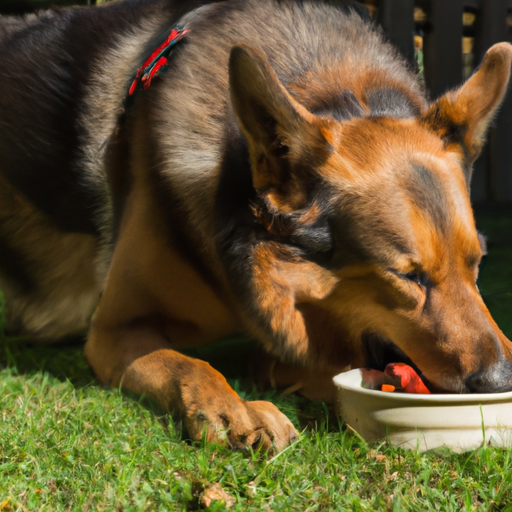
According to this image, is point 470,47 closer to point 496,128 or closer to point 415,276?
point 496,128

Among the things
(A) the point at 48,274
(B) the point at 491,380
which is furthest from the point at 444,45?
(B) the point at 491,380

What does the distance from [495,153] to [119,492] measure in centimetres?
441

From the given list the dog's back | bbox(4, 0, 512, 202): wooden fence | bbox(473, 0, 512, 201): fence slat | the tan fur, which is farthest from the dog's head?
bbox(473, 0, 512, 201): fence slat

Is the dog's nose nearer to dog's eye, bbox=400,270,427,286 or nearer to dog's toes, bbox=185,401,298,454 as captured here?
dog's eye, bbox=400,270,427,286

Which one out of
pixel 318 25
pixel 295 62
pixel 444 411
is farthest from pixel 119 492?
pixel 318 25

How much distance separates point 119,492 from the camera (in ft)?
5.56

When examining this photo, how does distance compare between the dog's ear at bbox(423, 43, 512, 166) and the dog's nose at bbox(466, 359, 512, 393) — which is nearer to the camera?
the dog's nose at bbox(466, 359, 512, 393)

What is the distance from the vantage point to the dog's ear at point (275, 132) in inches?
77.7

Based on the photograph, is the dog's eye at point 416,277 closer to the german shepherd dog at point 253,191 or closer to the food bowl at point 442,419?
the german shepherd dog at point 253,191

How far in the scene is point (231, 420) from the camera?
1968 mm

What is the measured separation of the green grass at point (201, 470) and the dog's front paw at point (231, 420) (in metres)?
0.04

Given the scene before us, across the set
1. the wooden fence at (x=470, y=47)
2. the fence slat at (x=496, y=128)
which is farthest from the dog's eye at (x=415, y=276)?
the fence slat at (x=496, y=128)

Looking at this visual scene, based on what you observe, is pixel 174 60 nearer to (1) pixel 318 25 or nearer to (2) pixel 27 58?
(1) pixel 318 25

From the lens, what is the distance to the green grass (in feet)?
5.45
